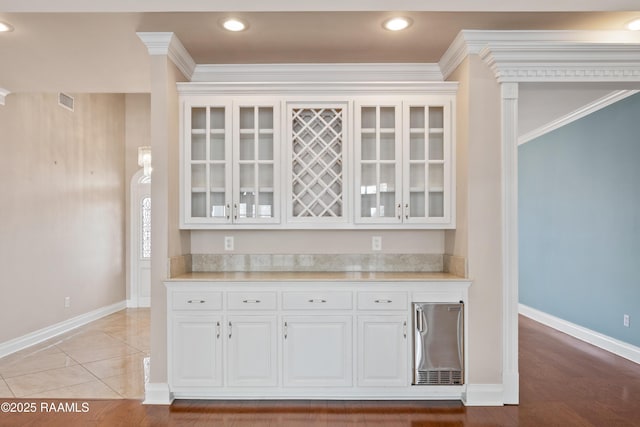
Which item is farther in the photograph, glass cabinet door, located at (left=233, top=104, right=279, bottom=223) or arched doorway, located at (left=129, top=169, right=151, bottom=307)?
arched doorway, located at (left=129, top=169, right=151, bottom=307)

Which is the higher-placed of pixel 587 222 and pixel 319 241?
pixel 587 222

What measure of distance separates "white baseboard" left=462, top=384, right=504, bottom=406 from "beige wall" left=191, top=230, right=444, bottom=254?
1105 mm

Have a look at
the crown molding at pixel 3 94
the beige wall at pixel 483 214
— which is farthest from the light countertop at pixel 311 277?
the crown molding at pixel 3 94

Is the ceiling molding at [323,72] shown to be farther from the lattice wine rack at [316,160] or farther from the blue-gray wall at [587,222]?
the blue-gray wall at [587,222]

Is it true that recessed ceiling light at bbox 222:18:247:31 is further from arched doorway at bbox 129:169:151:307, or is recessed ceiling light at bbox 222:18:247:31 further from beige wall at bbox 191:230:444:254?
arched doorway at bbox 129:169:151:307

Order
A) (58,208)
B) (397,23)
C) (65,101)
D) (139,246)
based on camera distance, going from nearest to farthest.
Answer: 1. (397,23)
2. (58,208)
3. (65,101)
4. (139,246)

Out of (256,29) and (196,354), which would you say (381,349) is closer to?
(196,354)

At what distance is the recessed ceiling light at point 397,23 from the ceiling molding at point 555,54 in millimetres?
440

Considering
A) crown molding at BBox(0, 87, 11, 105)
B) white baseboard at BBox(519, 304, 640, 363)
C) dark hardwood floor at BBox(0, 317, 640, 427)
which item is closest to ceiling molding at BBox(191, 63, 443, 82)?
crown molding at BBox(0, 87, 11, 105)

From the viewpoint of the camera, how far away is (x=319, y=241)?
379cm

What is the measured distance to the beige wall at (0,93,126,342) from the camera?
15.0ft

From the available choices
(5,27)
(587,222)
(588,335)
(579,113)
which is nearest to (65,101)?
(5,27)

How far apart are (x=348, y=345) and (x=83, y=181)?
4.54m

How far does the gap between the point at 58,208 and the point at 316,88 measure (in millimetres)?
3787
